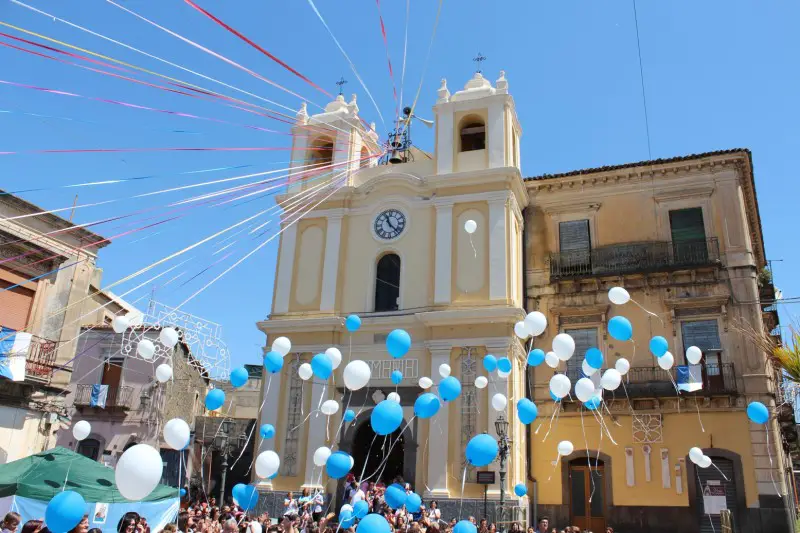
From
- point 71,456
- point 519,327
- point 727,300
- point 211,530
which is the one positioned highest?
point 727,300

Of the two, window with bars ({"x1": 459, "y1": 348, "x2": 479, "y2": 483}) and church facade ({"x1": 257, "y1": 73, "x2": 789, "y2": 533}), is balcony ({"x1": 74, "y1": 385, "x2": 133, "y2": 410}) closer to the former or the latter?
church facade ({"x1": 257, "y1": 73, "x2": 789, "y2": 533})

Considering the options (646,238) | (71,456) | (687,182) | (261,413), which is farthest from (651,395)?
(71,456)

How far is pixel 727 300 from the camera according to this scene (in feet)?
58.0

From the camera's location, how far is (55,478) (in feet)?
33.7

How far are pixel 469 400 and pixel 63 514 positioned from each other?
11.7 meters

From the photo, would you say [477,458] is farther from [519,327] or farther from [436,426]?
[436,426]

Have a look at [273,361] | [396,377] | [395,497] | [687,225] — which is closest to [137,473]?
[395,497]

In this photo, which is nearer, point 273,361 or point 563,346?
point 563,346

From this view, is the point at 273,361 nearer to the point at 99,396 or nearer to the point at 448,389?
the point at 448,389

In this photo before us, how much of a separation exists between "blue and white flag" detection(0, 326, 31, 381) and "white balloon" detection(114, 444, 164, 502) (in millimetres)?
9820

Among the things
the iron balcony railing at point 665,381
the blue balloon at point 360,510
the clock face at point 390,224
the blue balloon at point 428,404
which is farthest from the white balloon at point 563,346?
the clock face at point 390,224

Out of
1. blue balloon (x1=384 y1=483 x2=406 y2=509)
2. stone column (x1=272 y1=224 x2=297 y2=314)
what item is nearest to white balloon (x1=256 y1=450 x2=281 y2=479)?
blue balloon (x1=384 y1=483 x2=406 y2=509)

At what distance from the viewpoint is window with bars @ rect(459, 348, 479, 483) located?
1677 cm

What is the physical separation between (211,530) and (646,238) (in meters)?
14.9
